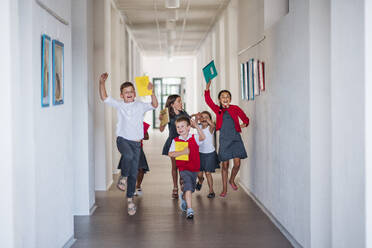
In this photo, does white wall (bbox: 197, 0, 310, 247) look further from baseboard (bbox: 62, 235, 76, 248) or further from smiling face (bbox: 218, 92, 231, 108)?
baseboard (bbox: 62, 235, 76, 248)

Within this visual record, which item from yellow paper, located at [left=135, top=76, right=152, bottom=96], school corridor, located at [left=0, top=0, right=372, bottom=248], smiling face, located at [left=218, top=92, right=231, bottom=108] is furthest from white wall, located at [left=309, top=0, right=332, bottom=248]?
smiling face, located at [left=218, top=92, right=231, bottom=108]

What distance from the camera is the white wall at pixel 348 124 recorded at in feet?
10.4

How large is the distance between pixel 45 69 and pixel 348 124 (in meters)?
2.51

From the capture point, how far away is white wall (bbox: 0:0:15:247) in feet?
10.7

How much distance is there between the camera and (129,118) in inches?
247

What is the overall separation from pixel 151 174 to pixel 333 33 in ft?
23.1

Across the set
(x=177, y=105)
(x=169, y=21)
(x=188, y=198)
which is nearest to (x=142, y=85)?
(x=177, y=105)

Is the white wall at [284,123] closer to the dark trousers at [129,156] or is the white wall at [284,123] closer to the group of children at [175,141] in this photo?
the group of children at [175,141]

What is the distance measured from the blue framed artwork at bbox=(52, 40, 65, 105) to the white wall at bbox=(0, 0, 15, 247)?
1282mm

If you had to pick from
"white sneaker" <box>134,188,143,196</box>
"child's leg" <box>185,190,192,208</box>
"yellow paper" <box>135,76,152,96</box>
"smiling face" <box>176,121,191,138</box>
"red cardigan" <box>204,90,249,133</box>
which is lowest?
"white sneaker" <box>134,188,143,196</box>

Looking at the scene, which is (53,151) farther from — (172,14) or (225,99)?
(172,14)

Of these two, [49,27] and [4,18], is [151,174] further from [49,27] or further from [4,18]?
[4,18]

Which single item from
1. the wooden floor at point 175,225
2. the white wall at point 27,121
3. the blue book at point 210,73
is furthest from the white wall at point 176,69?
the white wall at point 27,121
